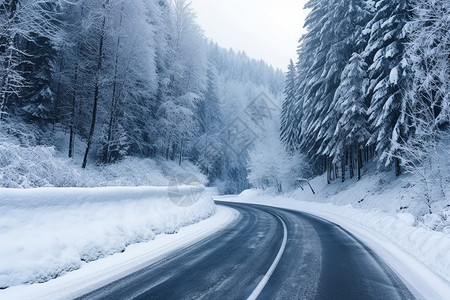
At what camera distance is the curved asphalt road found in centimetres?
481

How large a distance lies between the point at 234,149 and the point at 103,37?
44793mm

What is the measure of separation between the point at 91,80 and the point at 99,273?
17.0m

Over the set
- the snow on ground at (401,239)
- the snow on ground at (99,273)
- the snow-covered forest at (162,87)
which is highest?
the snow-covered forest at (162,87)

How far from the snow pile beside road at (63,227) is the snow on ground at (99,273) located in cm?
17

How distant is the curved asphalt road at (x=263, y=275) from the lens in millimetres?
4812

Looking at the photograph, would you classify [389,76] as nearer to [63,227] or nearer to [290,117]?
[63,227]

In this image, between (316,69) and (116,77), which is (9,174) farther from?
(316,69)

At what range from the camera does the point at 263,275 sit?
19.2 feet

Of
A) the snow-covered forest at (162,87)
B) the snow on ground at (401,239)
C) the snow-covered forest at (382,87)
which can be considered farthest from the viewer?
the snow-covered forest at (382,87)

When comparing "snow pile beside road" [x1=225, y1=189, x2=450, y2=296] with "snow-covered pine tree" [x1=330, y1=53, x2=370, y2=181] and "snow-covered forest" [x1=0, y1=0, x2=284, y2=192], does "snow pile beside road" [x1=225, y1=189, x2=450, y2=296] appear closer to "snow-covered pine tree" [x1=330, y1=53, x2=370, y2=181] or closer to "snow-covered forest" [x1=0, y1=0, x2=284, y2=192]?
"snow-covered pine tree" [x1=330, y1=53, x2=370, y2=181]

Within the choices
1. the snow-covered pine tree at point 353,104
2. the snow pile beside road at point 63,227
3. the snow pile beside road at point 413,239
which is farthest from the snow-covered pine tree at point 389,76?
the snow pile beside road at point 63,227

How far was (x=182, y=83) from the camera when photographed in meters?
30.4

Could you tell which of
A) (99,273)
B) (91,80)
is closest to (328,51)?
(91,80)

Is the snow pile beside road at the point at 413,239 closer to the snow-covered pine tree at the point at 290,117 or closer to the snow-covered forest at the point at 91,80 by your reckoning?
the snow-covered forest at the point at 91,80
